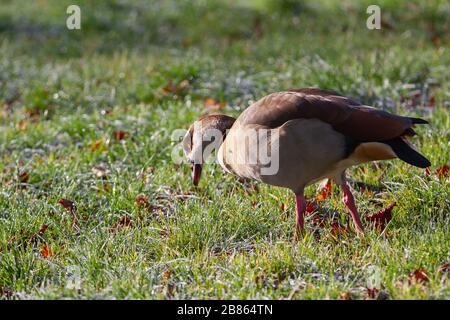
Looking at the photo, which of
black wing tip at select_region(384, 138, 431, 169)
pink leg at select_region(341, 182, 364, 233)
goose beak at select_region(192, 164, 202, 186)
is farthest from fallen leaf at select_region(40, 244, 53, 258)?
black wing tip at select_region(384, 138, 431, 169)

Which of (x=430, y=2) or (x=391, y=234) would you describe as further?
(x=430, y=2)

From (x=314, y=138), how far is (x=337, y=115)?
0.20 meters

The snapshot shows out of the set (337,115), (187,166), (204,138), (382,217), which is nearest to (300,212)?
(382,217)

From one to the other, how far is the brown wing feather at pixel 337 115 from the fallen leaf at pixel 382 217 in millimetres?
717

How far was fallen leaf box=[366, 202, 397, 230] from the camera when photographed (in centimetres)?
484

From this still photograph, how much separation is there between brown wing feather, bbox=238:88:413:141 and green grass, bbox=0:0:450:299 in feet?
2.03

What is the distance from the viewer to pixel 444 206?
486 centimetres

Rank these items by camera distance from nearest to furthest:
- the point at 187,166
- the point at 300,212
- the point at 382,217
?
the point at 300,212 → the point at 382,217 → the point at 187,166

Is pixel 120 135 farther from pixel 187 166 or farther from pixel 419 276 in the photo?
pixel 419 276

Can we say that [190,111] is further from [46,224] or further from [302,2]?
[302,2]

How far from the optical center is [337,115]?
441 centimetres

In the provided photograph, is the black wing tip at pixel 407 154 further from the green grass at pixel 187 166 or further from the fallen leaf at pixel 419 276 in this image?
the fallen leaf at pixel 419 276
